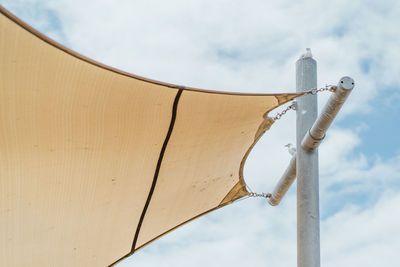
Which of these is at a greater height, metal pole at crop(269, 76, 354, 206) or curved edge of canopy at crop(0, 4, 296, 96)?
metal pole at crop(269, 76, 354, 206)

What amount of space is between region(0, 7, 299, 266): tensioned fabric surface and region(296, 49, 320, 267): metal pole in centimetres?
39

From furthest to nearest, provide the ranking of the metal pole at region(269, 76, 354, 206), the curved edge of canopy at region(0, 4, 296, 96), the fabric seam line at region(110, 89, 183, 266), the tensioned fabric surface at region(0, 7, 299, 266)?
1. the metal pole at region(269, 76, 354, 206)
2. the fabric seam line at region(110, 89, 183, 266)
3. the tensioned fabric surface at region(0, 7, 299, 266)
4. the curved edge of canopy at region(0, 4, 296, 96)

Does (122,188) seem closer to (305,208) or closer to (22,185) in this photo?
(22,185)

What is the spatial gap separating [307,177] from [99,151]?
4.63 ft

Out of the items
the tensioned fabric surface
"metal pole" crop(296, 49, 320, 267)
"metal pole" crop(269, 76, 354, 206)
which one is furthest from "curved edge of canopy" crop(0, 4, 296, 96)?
"metal pole" crop(296, 49, 320, 267)

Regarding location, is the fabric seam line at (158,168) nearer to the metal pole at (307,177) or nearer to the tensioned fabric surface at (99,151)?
the tensioned fabric surface at (99,151)

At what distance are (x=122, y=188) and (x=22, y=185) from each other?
0.71 m

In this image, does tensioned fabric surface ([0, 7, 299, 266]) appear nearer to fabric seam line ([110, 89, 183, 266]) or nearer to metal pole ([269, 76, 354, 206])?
fabric seam line ([110, 89, 183, 266])

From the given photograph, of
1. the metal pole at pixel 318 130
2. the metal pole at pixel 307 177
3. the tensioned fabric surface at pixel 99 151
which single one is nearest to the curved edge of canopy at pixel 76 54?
the tensioned fabric surface at pixel 99 151

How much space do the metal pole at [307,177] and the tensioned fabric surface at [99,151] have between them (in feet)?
1.27

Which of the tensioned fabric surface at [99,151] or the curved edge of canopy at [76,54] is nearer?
the curved edge of canopy at [76,54]

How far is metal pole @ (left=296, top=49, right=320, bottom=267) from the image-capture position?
3.62 metres

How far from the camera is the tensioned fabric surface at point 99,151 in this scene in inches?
104

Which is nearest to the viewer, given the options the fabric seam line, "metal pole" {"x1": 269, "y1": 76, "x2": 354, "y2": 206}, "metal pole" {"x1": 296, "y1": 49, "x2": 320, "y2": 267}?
the fabric seam line
